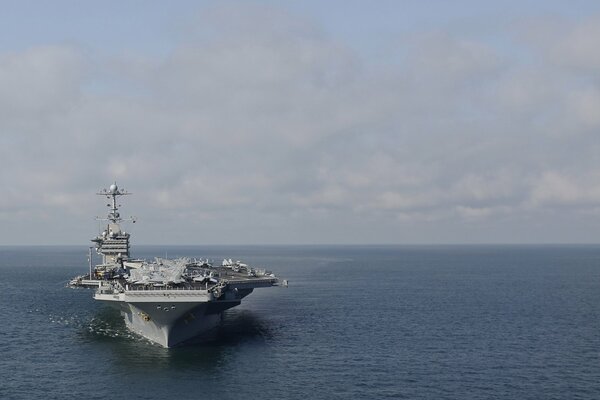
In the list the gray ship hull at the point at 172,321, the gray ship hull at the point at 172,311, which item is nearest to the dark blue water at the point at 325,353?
the gray ship hull at the point at 172,321

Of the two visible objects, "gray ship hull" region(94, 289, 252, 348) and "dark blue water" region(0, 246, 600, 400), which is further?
"gray ship hull" region(94, 289, 252, 348)

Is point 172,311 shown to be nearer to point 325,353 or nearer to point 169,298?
point 169,298

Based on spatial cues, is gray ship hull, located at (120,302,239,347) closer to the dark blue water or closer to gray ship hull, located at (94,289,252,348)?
gray ship hull, located at (94,289,252,348)

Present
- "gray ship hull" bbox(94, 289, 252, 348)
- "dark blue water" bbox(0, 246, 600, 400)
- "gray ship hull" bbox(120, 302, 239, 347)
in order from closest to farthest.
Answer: "dark blue water" bbox(0, 246, 600, 400) < "gray ship hull" bbox(94, 289, 252, 348) < "gray ship hull" bbox(120, 302, 239, 347)

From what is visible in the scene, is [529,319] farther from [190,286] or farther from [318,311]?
[190,286]

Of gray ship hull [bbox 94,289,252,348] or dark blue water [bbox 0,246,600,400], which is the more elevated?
gray ship hull [bbox 94,289,252,348]

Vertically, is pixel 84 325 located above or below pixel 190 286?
below

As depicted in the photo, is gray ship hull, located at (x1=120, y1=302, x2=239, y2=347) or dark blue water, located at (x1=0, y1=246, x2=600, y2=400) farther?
gray ship hull, located at (x1=120, y1=302, x2=239, y2=347)

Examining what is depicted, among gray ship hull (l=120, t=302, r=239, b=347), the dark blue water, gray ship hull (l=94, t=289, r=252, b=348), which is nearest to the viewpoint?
the dark blue water

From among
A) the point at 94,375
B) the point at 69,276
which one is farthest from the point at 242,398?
the point at 69,276

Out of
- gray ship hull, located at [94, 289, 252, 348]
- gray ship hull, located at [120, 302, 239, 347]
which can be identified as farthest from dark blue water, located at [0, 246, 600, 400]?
gray ship hull, located at [94, 289, 252, 348]

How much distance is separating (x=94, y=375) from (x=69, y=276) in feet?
359

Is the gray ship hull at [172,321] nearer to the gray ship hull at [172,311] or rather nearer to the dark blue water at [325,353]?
the gray ship hull at [172,311]

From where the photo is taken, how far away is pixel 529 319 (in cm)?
7269
